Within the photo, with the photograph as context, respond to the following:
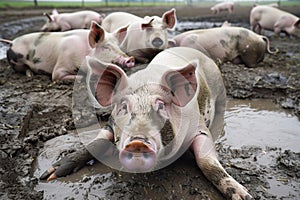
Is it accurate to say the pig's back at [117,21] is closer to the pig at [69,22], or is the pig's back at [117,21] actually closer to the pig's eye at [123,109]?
the pig at [69,22]

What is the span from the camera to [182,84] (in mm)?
2539

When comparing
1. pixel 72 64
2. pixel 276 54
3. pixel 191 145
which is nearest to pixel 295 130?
pixel 191 145

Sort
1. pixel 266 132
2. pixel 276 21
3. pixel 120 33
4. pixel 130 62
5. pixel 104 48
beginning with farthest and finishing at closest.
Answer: pixel 276 21, pixel 120 33, pixel 104 48, pixel 130 62, pixel 266 132

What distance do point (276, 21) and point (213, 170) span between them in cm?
1067

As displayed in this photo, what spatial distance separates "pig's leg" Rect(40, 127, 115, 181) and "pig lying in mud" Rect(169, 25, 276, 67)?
4.00m

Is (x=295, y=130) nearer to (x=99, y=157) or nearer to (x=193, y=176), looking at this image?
(x=193, y=176)

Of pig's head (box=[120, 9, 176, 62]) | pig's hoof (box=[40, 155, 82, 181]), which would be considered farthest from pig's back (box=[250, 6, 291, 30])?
pig's hoof (box=[40, 155, 82, 181])

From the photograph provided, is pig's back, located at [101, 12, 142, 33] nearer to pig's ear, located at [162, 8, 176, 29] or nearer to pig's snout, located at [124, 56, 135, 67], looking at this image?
pig's ear, located at [162, 8, 176, 29]

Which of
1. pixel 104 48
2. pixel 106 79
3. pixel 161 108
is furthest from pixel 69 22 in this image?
pixel 161 108

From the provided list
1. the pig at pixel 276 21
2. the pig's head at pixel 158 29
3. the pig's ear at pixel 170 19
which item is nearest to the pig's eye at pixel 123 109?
the pig's head at pixel 158 29

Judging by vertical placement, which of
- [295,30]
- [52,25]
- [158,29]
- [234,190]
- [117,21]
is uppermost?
[158,29]

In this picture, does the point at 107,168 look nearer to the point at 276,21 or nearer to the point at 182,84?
the point at 182,84

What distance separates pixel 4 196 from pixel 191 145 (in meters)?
1.49

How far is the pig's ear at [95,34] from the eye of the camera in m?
4.68
